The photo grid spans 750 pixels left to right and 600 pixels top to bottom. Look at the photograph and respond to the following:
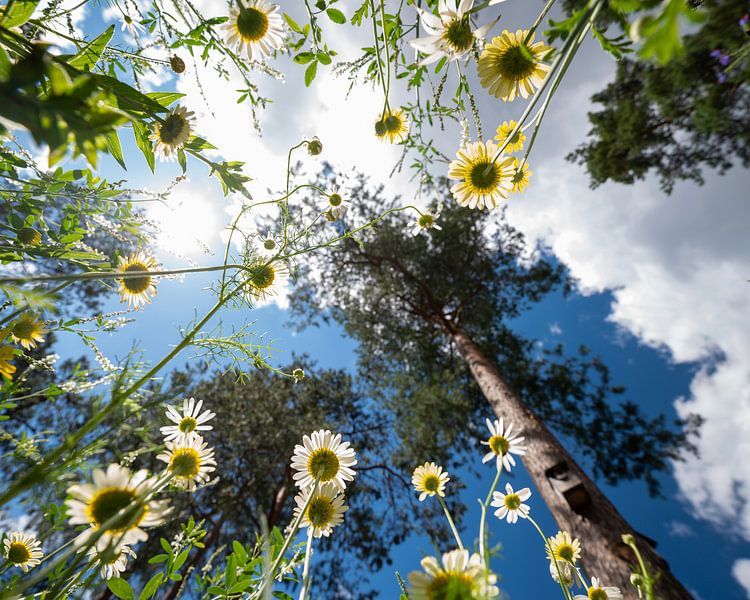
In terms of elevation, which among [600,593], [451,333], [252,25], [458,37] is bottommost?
[600,593]

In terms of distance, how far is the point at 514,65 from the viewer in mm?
653

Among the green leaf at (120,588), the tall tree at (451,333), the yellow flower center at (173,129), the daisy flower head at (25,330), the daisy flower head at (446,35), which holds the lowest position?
the green leaf at (120,588)

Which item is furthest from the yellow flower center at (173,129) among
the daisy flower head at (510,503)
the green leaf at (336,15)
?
the daisy flower head at (510,503)

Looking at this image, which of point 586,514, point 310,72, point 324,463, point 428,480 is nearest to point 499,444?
point 428,480

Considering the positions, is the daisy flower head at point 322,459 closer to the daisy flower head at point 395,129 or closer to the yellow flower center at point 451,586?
the yellow flower center at point 451,586

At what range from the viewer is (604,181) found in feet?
16.7

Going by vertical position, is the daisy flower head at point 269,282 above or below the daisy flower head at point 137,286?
below

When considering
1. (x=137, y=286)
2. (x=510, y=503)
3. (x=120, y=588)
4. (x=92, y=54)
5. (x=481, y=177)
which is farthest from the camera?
(x=137, y=286)

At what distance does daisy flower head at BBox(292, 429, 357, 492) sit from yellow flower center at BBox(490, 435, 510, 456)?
0.31 m

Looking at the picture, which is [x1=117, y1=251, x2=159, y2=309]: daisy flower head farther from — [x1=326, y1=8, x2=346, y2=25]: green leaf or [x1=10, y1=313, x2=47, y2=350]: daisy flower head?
[x1=326, y1=8, x2=346, y2=25]: green leaf

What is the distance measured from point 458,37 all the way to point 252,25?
0.48m

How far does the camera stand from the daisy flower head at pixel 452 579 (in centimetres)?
31

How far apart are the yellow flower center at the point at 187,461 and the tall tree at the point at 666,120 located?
4225 mm

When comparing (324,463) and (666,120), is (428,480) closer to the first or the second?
(324,463)
